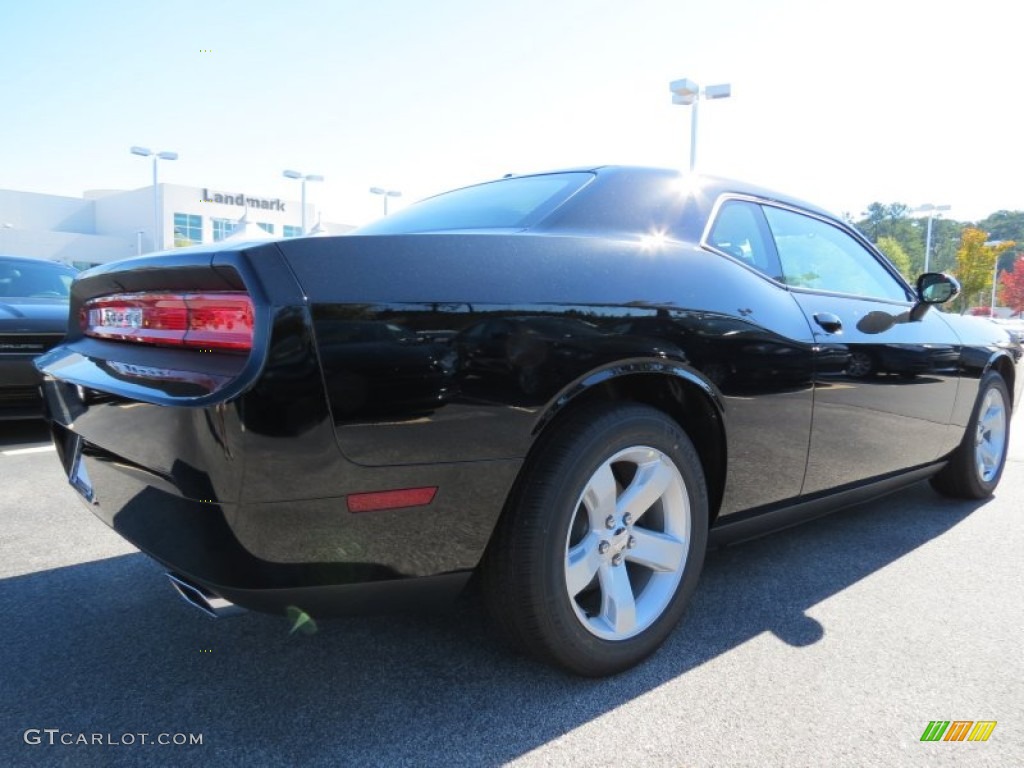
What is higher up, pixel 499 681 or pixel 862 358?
pixel 862 358

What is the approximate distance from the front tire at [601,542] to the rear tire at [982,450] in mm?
2333

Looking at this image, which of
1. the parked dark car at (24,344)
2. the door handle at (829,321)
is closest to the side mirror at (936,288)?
the door handle at (829,321)

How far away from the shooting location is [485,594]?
1806mm

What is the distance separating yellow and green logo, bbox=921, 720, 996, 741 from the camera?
1.72 m

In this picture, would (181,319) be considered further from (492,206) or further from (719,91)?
(719,91)

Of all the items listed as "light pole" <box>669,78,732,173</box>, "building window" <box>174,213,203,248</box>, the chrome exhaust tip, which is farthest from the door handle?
"building window" <box>174,213,203,248</box>

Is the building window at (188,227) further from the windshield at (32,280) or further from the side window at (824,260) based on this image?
the side window at (824,260)

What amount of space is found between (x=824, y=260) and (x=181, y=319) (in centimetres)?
242

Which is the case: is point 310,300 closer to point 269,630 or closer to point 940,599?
point 269,630

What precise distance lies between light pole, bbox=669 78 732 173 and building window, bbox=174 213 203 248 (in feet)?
158


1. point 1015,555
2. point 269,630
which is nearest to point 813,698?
point 269,630

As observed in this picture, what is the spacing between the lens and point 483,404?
1587 millimetres

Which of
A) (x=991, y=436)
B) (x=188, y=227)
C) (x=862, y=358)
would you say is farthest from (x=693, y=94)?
(x=188, y=227)

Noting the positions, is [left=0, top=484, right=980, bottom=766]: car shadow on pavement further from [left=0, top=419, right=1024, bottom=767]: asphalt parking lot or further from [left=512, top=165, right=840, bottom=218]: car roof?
[left=512, top=165, right=840, bottom=218]: car roof
